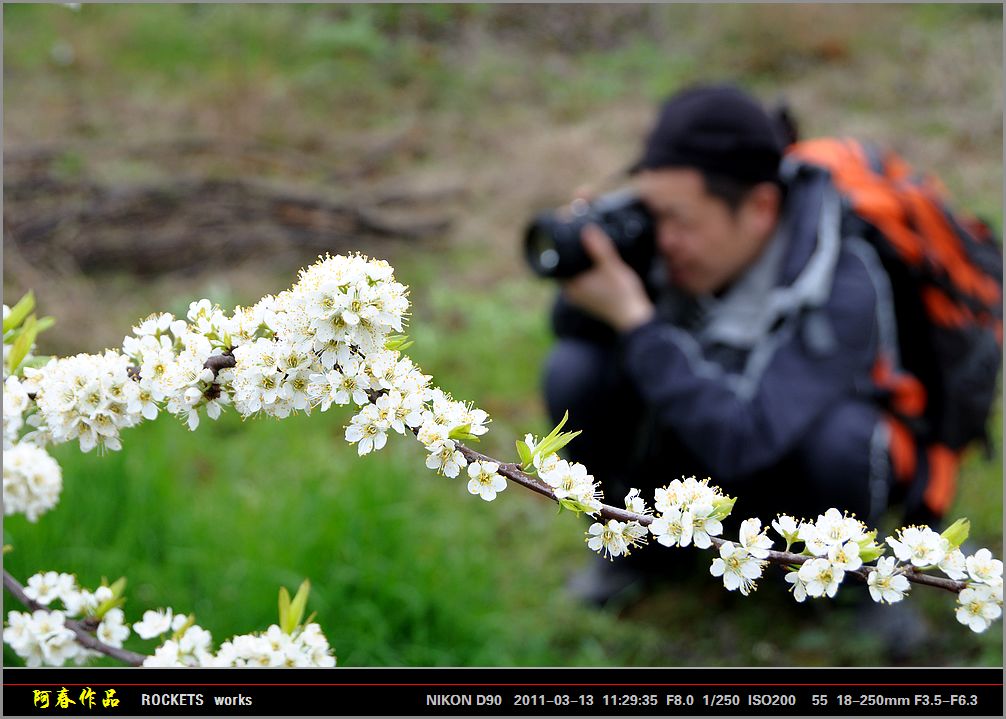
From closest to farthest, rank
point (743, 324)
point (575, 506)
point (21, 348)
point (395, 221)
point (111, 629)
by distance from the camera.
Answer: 1. point (575, 506)
2. point (21, 348)
3. point (111, 629)
4. point (743, 324)
5. point (395, 221)

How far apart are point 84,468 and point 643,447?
104 cm

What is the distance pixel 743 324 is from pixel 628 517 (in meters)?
1.18

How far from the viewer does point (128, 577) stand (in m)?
1.33

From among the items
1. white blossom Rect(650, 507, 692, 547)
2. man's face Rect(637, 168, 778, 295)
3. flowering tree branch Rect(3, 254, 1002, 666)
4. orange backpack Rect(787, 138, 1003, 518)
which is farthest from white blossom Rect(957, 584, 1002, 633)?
man's face Rect(637, 168, 778, 295)

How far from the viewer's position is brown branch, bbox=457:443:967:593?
2.16 feet

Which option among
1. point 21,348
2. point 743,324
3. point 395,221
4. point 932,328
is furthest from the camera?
point 395,221

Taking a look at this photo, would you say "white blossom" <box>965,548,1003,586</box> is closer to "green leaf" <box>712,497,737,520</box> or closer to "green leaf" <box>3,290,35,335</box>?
"green leaf" <box>712,497,737,520</box>

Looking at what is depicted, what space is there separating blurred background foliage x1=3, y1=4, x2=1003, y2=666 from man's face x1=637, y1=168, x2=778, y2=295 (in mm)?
529

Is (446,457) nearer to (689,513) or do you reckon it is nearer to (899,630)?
(689,513)

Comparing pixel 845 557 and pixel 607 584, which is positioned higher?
pixel 845 557

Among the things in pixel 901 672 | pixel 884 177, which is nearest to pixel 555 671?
pixel 901 672

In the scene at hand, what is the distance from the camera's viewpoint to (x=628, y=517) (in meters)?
0.66

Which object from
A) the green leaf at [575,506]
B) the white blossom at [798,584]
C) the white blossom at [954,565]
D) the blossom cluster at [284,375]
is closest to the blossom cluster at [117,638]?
the blossom cluster at [284,375]

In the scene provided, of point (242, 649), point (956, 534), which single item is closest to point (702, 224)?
point (956, 534)
